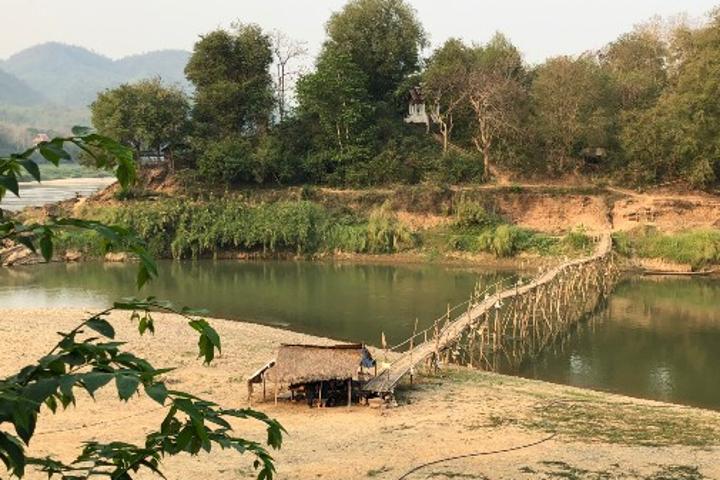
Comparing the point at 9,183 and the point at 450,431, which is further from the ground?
the point at 9,183

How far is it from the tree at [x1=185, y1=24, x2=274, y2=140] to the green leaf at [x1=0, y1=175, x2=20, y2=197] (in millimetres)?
42486

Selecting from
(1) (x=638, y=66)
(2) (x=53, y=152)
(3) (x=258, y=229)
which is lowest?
(3) (x=258, y=229)

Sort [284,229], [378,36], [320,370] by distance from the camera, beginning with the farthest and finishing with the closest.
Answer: [378,36]
[284,229]
[320,370]

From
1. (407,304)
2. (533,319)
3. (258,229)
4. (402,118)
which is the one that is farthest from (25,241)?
(402,118)

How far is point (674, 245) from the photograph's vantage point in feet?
117

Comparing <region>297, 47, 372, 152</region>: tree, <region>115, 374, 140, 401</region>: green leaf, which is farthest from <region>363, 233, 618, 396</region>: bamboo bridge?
<region>297, 47, 372, 152</region>: tree

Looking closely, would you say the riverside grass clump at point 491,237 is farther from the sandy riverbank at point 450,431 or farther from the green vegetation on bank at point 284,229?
the sandy riverbank at point 450,431

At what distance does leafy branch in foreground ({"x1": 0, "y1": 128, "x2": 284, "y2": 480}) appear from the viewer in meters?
2.24

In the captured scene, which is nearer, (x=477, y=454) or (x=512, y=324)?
(x=477, y=454)

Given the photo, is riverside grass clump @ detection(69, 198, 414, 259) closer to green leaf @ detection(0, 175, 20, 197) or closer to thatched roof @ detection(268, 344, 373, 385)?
thatched roof @ detection(268, 344, 373, 385)

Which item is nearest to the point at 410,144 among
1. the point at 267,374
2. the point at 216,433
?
the point at 267,374

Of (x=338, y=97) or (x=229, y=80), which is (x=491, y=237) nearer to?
(x=338, y=97)

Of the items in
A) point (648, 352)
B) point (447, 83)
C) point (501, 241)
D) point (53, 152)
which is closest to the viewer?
point (53, 152)

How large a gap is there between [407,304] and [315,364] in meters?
12.9
